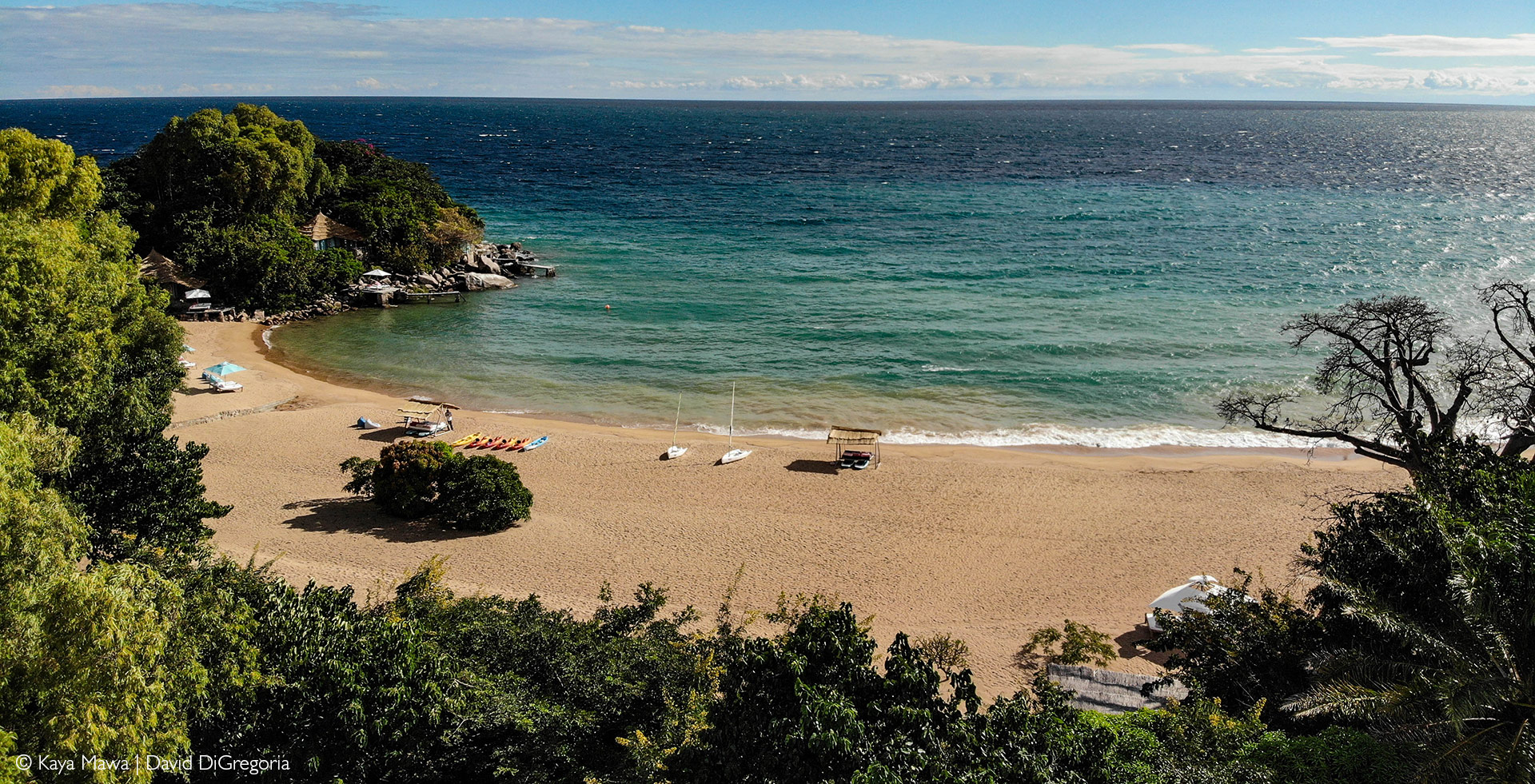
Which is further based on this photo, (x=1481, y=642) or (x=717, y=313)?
(x=717, y=313)

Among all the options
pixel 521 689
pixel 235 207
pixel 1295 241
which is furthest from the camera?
pixel 1295 241

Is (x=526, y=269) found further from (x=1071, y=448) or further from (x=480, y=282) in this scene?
(x=1071, y=448)

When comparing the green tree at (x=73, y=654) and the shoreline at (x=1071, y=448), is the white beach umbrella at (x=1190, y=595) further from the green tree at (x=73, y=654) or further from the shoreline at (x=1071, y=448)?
the green tree at (x=73, y=654)

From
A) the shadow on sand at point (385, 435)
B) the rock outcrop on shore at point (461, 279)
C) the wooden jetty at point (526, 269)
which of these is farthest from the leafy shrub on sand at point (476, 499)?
the wooden jetty at point (526, 269)

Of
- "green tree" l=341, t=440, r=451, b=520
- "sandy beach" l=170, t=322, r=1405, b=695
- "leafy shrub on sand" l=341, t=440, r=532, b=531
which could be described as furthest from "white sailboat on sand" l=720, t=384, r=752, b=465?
"green tree" l=341, t=440, r=451, b=520

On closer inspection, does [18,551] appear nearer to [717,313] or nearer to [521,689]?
[521,689]

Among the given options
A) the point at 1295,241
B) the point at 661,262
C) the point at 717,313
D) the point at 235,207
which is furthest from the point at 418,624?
the point at 1295,241

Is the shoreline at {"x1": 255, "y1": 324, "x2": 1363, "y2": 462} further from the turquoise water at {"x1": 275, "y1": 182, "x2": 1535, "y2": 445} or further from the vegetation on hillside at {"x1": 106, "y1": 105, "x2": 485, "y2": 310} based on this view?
the vegetation on hillside at {"x1": 106, "y1": 105, "x2": 485, "y2": 310}
